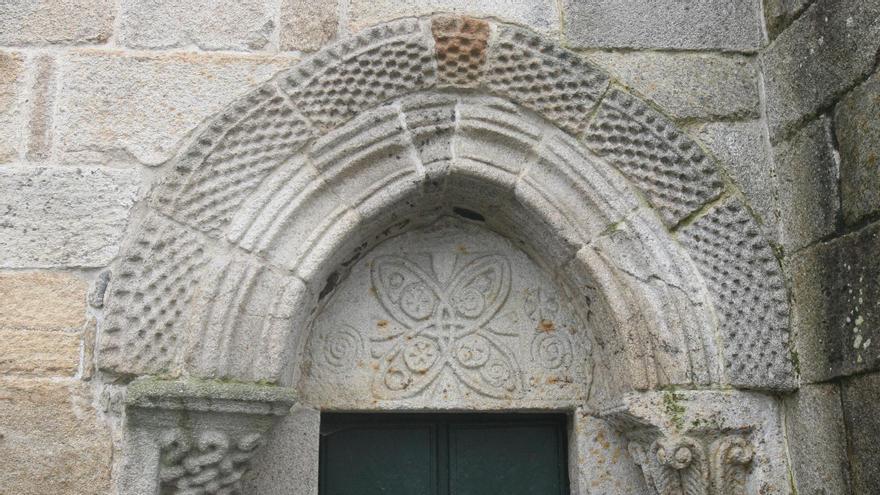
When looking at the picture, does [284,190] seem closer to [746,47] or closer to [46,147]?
[46,147]

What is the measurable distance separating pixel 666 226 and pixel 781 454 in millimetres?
866

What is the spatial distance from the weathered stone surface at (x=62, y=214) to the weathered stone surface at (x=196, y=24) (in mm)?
501

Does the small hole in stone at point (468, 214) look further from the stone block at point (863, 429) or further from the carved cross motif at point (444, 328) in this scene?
the stone block at point (863, 429)

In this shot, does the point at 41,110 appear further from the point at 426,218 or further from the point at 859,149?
the point at 859,149

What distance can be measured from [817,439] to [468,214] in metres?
1.46

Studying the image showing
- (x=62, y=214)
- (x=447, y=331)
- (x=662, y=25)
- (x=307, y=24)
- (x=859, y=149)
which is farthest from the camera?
(x=447, y=331)

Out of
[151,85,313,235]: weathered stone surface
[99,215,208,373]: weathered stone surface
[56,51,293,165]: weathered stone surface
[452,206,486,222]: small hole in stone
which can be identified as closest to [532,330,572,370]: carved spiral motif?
[452,206,486,222]: small hole in stone

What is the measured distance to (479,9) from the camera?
3.07m

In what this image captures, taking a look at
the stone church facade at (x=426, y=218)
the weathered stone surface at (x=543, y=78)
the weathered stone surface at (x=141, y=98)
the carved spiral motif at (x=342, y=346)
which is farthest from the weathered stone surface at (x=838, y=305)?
the weathered stone surface at (x=141, y=98)

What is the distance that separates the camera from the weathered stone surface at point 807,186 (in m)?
2.77

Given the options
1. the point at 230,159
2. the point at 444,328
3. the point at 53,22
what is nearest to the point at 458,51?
the point at 230,159

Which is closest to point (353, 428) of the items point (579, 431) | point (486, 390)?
point (486, 390)

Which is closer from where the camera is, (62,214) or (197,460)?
(197,460)

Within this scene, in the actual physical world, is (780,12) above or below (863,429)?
above
